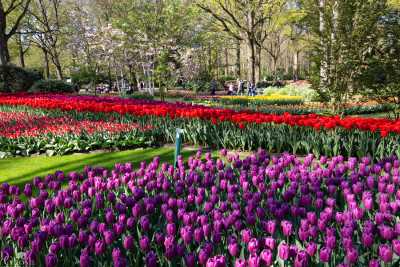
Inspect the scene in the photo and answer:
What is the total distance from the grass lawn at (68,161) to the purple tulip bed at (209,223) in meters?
2.30

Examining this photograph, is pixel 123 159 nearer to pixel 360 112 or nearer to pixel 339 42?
pixel 339 42

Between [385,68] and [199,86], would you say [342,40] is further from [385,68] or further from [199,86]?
[199,86]

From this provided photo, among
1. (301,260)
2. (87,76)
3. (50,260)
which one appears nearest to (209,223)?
(301,260)

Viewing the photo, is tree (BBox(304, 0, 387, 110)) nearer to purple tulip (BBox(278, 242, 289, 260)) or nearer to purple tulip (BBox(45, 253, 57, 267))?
purple tulip (BBox(278, 242, 289, 260))

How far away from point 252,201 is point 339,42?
8410mm

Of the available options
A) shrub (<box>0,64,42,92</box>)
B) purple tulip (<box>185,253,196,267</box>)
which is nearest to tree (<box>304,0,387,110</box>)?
purple tulip (<box>185,253,196,267</box>)

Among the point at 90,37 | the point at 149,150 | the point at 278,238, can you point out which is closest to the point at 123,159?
the point at 149,150

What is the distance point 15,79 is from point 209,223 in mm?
26318

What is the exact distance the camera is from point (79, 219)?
3133 mm

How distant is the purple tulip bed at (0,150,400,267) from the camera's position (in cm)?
244

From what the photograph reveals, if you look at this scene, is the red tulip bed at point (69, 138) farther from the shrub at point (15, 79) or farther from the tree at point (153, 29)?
the tree at point (153, 29)

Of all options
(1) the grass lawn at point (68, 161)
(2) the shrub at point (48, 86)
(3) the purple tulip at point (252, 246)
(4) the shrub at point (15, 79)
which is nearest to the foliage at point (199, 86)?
(2) the shrub at point (48, 86)

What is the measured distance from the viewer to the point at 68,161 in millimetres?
7523

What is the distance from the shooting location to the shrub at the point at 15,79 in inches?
981
